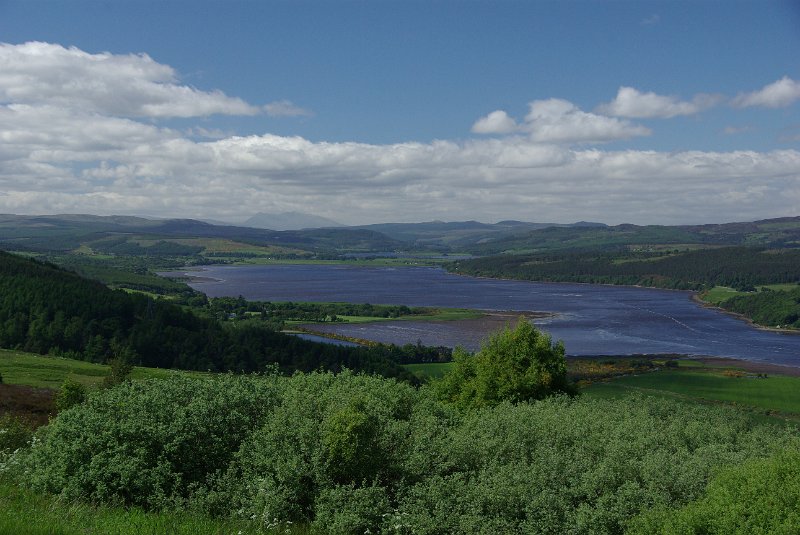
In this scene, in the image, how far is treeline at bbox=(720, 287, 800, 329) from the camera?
16625 cm

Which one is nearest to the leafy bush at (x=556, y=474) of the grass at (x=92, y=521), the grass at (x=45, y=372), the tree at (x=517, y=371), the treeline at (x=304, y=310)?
the grass at (x=92, y=521)

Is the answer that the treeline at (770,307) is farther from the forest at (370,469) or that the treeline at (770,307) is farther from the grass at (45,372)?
the forest at (370,469)

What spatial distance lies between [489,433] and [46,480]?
13.5 metres

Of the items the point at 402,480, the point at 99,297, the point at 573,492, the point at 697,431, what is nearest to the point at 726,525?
the point at 573,492

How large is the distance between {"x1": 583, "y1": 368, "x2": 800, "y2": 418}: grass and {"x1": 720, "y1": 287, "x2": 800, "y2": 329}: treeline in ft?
275

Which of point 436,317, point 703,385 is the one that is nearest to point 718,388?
point 703,385

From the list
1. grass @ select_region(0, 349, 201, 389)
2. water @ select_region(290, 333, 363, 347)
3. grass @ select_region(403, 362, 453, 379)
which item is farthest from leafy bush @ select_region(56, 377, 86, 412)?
water @ select_region(290, 333, 363, 347)

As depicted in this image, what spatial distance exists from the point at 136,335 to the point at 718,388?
95.3 metres

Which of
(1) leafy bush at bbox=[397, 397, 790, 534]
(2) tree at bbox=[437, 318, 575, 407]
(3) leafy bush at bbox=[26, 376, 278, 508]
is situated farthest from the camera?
(2) tree at bbox=[437, 318, 575, 407]

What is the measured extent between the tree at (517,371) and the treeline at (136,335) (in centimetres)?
Answer: 5004

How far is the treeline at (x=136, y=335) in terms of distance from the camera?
106 metres

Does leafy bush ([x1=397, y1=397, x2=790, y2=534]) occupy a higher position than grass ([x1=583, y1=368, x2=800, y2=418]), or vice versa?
leafy bush ([x1=397, y1=397, x2=790, y2=534])

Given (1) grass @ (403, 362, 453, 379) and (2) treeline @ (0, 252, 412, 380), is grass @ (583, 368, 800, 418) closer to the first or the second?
(1) grass @ (403, 362, 453, 379)

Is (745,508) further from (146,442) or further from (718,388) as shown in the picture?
(718,388)
